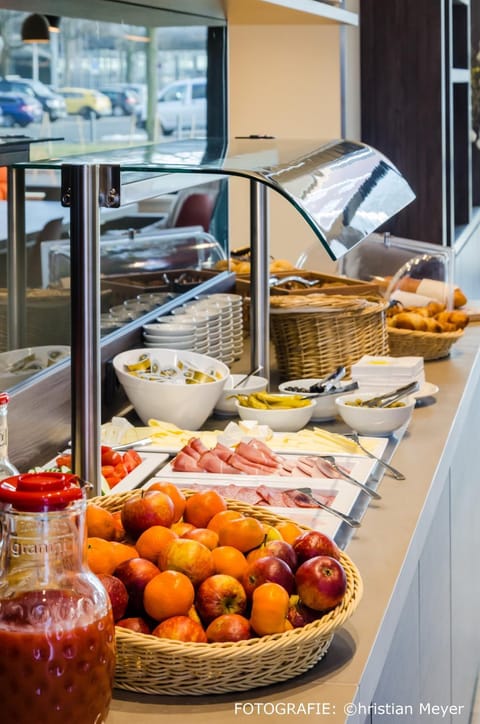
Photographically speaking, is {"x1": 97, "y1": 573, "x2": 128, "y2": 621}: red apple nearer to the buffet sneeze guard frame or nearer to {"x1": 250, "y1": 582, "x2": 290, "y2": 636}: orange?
{"x1": 250, "y1": 582, "x2": 290, "y2": 636}: orange

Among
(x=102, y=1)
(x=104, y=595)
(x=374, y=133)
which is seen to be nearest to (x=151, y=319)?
(x=102, y=1)

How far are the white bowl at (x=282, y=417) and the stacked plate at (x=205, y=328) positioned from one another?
1.18 ft

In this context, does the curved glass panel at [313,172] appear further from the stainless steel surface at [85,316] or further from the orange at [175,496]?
the orange at [175,496]

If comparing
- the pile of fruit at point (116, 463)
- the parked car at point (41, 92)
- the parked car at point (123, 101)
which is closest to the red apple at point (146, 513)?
the pile of fruit at point (116, 463)

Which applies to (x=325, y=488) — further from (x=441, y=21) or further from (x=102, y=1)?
(x=441, y=21)

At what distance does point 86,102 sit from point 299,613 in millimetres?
1512

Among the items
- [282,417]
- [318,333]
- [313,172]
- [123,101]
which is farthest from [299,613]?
[123,101]

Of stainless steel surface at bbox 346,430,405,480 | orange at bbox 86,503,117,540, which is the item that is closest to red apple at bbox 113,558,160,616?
orange at bbox 86,503,117,540

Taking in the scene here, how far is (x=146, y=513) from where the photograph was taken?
1245 mm

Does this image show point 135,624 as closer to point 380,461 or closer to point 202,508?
point 202,508

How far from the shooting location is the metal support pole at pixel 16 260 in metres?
1.86

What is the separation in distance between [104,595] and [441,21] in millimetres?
3976

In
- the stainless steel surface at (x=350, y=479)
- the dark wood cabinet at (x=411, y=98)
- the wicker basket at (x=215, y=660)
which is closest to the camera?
the wicker basket at (x=215, y=660)

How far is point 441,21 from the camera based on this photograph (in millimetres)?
4508
